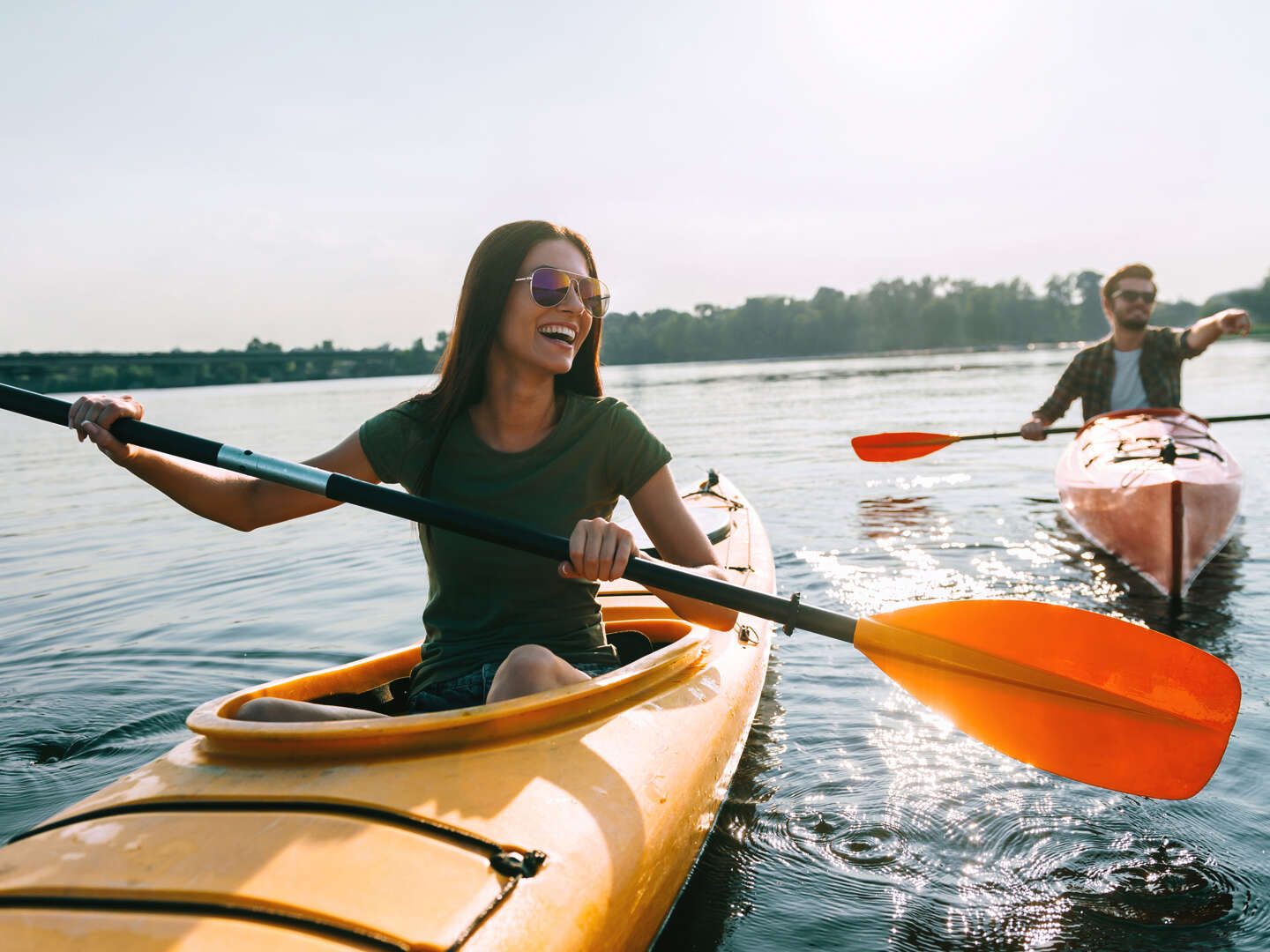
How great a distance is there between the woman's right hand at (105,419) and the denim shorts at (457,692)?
3.38 ft

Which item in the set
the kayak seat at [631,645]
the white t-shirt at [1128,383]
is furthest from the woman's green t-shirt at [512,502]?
the white t-shirt at [1128,383]

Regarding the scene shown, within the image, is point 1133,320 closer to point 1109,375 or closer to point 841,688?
point 1109,375

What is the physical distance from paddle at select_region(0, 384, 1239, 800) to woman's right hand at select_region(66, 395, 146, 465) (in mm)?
33

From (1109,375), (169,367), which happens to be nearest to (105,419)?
(1109,375)

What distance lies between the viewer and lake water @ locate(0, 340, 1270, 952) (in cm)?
256

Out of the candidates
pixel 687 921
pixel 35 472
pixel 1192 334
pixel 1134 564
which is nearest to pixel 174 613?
pixel 687 921

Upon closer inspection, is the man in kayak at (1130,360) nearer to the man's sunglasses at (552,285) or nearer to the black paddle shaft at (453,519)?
the black paddle shaft at (453,519)

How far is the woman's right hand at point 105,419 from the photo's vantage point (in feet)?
7.95

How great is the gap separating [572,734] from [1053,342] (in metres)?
99.7

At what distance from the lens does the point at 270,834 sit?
1.66 metres

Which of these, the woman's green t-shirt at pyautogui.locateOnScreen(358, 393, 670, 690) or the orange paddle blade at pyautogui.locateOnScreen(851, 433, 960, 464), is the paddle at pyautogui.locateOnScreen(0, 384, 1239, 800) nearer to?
the woman's green t-shirt at pyautogui.locateOnScreen(358, 393, 670, 690)

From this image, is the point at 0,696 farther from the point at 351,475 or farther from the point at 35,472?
the point at 35,472

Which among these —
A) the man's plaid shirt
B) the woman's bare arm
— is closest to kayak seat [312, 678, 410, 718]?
the woman's bare arm

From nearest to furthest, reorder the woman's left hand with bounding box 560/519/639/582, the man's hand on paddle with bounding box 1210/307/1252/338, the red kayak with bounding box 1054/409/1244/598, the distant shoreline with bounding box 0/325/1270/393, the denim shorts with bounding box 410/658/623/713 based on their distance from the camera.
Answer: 1. the woman's left hand with bounding box 560/519/639/582
2. the denim shorts with bounding box 410/658/623/713
3. the red kayak with bounding box 1054/409/1244/598
4. the man's hand on paddle with bounding box 1210/307/1252/338
5. the distant shoreline with bounding box 0/325/1270/393
